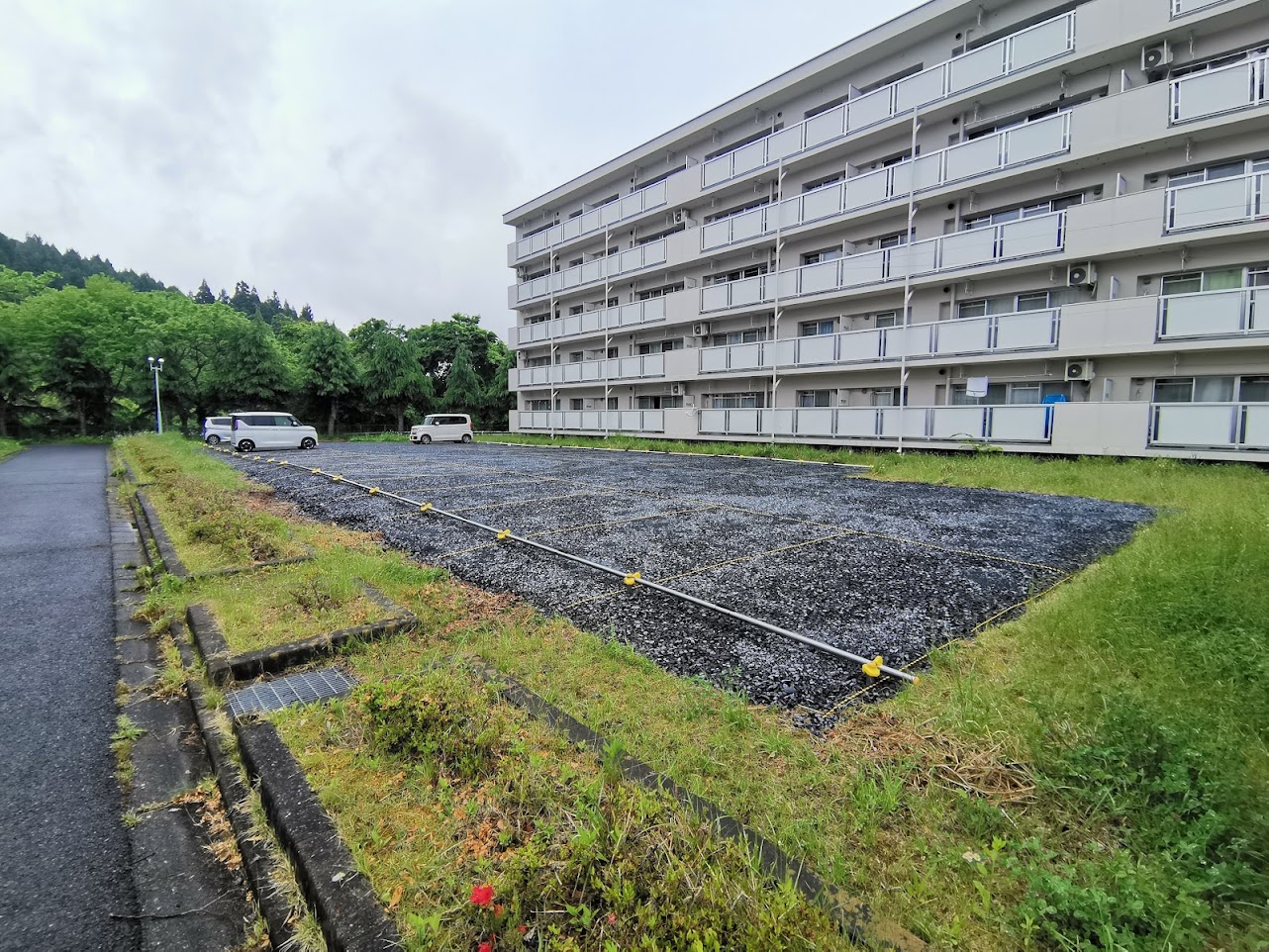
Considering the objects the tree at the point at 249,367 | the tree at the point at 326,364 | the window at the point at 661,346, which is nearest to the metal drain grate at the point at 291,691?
the window at the point at 661,346

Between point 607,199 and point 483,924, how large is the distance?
89.9 ft

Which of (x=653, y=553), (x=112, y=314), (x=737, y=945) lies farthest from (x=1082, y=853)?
(x=112, y=314)

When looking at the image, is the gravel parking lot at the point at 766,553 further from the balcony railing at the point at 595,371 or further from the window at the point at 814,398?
the balcony railing at the point at 595,371

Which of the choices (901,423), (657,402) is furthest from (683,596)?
(657,402)

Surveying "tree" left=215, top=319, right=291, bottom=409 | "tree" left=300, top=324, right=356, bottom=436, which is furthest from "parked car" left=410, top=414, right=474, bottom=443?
"tree" left=215, top=319, right=291, bottom=409

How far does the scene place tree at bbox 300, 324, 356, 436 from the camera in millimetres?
32656

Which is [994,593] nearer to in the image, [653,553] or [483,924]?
[653,553]

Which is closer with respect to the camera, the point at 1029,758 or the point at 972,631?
the point at 1029,758

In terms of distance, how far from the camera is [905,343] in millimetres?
14164

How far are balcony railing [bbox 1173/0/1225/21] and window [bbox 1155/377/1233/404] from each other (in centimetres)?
684

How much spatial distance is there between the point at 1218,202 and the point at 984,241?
3.76 meters

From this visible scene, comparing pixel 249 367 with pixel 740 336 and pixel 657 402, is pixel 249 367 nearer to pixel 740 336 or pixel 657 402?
pixel 657 402

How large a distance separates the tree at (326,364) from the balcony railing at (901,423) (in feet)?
81.5

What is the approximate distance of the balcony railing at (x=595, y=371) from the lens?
21.0m
